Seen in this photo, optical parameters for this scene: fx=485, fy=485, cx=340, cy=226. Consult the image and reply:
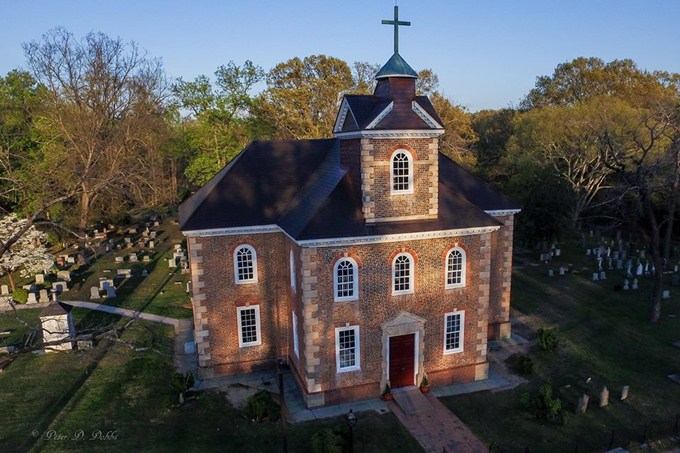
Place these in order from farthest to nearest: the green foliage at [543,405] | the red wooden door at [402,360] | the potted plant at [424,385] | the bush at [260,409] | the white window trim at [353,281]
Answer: the potted plant at [424,385], the red wooden door at [402,360], the white window trim at [353,281], the bush at [260,409], the green foliage at [543,405]

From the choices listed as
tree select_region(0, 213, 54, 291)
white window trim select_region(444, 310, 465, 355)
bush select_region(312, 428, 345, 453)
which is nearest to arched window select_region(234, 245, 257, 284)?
bush select_region(312, 428, 345, 453)

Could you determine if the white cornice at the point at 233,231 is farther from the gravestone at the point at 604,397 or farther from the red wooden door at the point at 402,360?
the gravestone at the point at 604,397

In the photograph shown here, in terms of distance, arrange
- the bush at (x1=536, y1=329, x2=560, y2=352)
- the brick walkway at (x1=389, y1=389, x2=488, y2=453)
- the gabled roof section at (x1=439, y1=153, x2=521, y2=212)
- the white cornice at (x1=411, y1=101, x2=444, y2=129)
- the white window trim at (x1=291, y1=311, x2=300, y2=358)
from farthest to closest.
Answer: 1. the gabled roof section at (x1=439, y1=153, x2=521, y2=212)
2. the bush at (x1=536, y1=329, x2=560, y2=352)
3. the white window trim at (x1=291, y1=311, x2=300, y2=358)
4. the white cornice at (x1=411, y1=101, x2=444, y2=129)
5. the brick walkway at (x1=389, y1=389, x2=488, y2=453)

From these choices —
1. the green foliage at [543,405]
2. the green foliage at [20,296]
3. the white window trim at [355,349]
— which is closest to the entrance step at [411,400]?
the white window trim at [355,349]

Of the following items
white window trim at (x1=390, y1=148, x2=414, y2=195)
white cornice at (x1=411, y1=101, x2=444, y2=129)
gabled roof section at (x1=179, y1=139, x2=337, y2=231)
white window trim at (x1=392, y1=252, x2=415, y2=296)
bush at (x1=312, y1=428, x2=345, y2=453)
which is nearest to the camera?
bush at (x1=312, y1=428, x2=345, y2=453)

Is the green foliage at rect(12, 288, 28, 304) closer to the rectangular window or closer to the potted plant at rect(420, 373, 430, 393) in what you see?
the rectangular window

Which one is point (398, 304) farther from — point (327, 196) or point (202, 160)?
point (202, 160)

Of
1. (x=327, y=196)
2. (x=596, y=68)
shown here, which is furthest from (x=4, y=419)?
(x=596, y=68)
